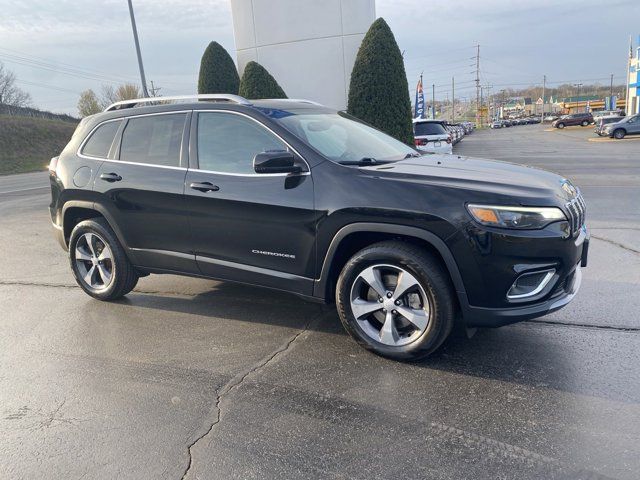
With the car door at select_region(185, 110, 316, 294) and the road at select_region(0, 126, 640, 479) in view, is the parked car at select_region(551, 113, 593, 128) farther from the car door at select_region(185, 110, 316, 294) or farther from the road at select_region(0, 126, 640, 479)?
the car door at select_region(185, 110, 316, 294)

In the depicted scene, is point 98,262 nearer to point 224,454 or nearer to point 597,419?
point 224,454

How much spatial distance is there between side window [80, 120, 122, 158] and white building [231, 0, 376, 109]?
10633mm

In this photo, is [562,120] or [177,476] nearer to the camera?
[177,476]

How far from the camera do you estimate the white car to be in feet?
43.3

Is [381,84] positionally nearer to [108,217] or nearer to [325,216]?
[108,217]

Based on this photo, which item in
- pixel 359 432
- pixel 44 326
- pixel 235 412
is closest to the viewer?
pixel 359 432

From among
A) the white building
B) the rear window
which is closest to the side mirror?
the rear window

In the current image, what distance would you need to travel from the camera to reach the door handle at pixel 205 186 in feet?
13.4

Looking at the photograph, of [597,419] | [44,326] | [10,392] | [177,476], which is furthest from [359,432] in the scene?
[44,326]

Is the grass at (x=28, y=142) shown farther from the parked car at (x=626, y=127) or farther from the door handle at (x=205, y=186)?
the parked car at (x=626, y=127)

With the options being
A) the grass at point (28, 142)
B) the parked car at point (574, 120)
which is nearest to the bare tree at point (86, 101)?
the grass at point (28, 142)

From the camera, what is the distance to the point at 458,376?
133 inches

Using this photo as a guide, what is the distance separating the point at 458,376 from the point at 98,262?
3.56 meters

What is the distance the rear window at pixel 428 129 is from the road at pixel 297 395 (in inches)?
380
